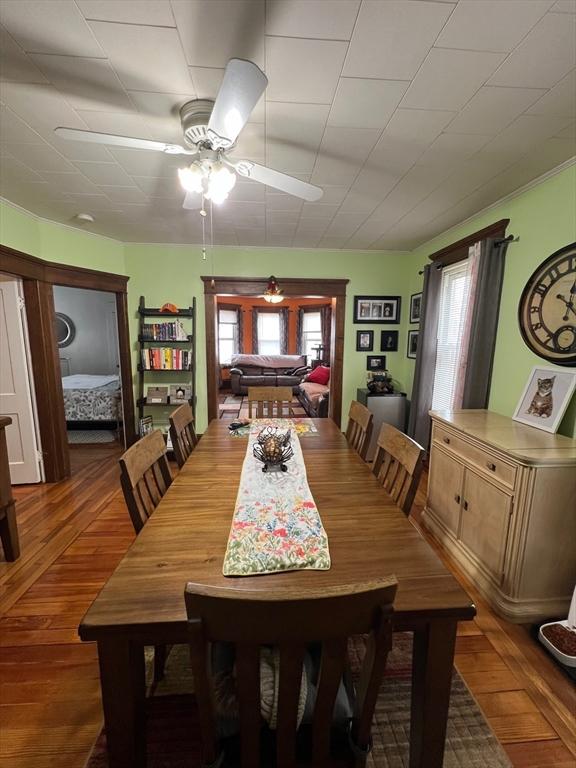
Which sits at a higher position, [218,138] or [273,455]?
[218,138]

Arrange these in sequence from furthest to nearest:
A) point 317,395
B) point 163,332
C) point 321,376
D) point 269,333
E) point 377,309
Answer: point 269,333 < point 321,376 < point 317,395 < point 377,309 < point 163,332

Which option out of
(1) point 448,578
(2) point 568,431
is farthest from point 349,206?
(1) point 448,578

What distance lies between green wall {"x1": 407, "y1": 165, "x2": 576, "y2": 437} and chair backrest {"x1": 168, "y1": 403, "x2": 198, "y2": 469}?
7.75 feet

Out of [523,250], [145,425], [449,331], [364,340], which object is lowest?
[145,425]

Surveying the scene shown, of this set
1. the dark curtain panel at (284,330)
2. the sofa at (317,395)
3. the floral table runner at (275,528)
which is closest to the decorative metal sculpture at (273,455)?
the floral table runner at (275,528)

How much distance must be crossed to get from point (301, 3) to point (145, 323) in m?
3.47

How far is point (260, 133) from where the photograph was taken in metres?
1.70

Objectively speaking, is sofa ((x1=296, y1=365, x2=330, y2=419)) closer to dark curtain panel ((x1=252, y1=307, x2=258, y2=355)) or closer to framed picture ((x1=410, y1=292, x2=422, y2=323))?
framed picture ((x1=410, y1=292, x2=422, y2=323))

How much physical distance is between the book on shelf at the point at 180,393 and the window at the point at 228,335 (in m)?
4.65

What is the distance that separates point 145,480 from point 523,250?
9.39 ft

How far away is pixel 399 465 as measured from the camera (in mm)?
1604

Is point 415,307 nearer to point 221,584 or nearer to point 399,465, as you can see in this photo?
point 399,465

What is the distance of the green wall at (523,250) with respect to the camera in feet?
6.56

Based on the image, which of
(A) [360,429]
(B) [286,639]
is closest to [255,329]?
(A) [360,429]
